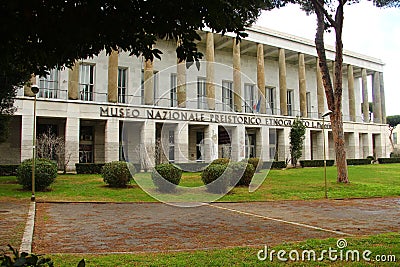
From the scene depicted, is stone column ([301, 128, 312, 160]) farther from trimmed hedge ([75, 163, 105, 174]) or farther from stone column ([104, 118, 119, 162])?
trimmed hedge ([75, 163, 105, 174])

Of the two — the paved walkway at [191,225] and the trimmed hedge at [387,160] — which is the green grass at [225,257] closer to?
the paved walkway at [191,225]

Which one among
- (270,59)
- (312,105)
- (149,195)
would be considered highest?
(270,59)

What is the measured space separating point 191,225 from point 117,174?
31.6 feet

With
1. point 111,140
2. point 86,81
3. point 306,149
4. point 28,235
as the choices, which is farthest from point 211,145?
point 306,149

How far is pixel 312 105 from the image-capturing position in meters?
47.6

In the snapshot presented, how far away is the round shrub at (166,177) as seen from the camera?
15.6 m

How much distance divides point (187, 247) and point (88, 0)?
4548 millimetres

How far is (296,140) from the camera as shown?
36.3m

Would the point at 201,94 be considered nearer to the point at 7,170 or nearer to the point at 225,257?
the point at 7,170

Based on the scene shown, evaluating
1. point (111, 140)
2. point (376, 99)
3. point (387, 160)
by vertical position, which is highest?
point (376, 99)

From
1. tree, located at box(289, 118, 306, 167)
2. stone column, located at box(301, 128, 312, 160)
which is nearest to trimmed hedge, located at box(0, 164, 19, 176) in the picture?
tree, located at box(289, 118, 306, 167)

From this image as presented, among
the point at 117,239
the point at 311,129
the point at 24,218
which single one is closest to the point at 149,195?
the point at 24,218

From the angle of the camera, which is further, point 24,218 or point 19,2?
point 24,218

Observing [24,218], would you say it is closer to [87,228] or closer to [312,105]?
[87,228]
